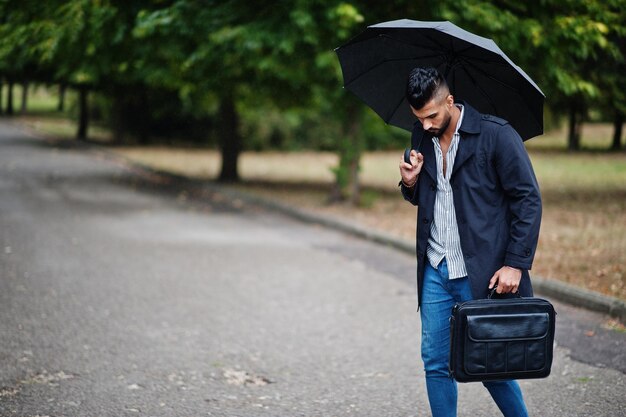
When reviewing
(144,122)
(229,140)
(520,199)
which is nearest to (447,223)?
(520,199)

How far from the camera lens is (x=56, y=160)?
2514 cm

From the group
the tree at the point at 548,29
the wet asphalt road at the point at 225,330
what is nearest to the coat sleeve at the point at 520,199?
the wet asphalt road at the point at 225,330

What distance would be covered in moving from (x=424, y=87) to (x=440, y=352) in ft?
4.06

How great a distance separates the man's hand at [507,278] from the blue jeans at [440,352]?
25 centimetres

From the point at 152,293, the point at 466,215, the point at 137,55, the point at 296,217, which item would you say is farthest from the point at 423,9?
the point at 466,215

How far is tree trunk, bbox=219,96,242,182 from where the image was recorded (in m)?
19.1

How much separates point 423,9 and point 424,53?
8385mm

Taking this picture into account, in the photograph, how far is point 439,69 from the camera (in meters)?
3.92

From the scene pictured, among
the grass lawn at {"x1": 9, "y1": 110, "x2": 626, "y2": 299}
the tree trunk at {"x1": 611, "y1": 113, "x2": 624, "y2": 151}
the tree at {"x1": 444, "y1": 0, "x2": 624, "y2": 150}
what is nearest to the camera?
the grass lawn at {"x1": 9, "y1": 110, "x2": 626, "y2": 299}

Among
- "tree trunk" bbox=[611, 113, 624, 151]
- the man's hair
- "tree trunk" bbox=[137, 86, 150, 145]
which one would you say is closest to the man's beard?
the man's hair

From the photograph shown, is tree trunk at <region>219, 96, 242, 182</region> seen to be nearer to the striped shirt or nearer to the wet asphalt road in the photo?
the wet asphalt road

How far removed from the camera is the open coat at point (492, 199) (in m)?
3.32

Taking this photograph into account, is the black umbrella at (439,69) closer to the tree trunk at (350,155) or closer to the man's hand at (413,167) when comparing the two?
the man's hand at (413,167)

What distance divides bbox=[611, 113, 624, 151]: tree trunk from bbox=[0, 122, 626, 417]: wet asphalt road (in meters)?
9.05
